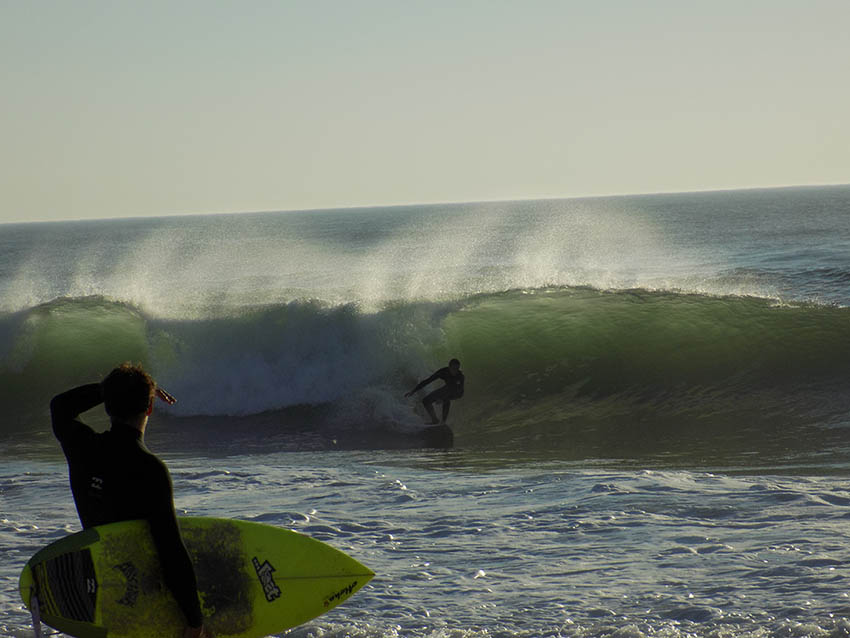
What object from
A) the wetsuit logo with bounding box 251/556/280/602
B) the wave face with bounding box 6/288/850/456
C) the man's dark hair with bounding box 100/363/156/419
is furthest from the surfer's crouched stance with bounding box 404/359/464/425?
the man's dark hair with bounding box 100/363/156/419

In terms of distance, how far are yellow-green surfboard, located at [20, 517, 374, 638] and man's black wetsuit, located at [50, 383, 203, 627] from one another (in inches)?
2.7

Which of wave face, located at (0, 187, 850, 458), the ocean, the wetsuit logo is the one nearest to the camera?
the wetsuit logo

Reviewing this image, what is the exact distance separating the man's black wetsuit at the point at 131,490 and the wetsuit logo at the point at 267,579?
1.34 feet

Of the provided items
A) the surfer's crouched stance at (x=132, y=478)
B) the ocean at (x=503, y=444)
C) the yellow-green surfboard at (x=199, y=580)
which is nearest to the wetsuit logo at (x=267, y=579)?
the yellow-green surfboard at (x=199, y=580)

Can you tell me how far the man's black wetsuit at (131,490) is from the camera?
2941mm

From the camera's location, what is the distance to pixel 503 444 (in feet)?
34.0

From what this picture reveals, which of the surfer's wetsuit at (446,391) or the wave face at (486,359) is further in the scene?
the surfer's wetsuit at (446,391)

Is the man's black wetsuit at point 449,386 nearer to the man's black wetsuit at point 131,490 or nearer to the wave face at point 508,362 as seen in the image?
the wave face at point 508,362

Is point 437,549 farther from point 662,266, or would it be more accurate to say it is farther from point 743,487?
point 662,266

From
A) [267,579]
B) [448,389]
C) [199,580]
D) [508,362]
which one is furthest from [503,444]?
[199,580]

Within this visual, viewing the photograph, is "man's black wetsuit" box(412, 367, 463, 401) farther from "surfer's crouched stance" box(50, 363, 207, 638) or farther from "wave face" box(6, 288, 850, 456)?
"surfer's crouched stance" box(50, 363, 207, 638)

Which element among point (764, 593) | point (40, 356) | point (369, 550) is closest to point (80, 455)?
point (369, 550)

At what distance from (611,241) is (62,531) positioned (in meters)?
59.7

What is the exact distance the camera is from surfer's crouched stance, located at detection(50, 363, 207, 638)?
293 centimetres
